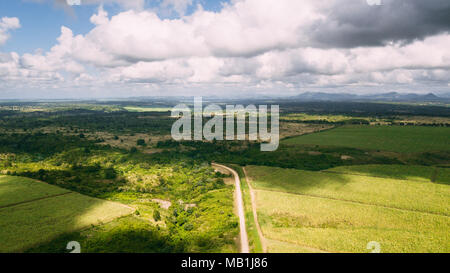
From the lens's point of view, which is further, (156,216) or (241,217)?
(156,216)

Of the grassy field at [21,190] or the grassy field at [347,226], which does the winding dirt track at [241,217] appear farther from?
the grassy field at [21,190]

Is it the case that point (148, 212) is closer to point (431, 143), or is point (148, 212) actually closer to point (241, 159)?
point (241, 159)

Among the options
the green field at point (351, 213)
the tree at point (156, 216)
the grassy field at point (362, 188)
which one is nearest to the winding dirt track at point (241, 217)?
the green field at point (351, 213)

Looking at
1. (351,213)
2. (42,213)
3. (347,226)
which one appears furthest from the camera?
(42,213)

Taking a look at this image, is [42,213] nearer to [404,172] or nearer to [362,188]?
[362,188]

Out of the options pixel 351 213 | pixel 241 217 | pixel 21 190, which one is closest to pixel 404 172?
pixel 351 213

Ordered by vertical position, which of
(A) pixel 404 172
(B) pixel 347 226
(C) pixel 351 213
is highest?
(A) pixel 404 172

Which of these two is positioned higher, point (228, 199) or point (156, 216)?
point (228, 199)
